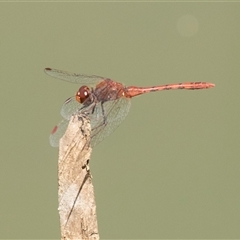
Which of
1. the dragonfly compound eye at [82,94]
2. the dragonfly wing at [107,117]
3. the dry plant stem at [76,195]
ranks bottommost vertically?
the dry plant stem at [76,195]

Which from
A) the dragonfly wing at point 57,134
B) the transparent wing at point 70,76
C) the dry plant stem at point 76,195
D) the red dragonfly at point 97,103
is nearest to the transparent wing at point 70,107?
the red dragonfly at point 97,103

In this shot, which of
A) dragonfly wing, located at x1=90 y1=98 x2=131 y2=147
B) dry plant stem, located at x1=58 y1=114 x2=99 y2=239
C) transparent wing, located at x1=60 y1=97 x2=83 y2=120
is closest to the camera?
dry plant stem, located at x1=58 y1=114 x2=99 y2=239

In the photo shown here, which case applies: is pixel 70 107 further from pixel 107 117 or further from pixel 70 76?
pixel 70 76

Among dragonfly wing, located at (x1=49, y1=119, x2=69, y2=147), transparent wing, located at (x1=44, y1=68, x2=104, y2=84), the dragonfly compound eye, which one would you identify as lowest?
dragonfly wing, located at (x1=49, y1=119, x2=69, y2=147)

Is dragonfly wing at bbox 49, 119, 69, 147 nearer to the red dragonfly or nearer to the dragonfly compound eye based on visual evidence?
the red dragonfly

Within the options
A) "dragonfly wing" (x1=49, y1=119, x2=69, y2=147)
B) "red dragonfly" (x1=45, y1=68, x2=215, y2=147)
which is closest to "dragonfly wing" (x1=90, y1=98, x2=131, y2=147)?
"red dragonfly" (x1=45, y1=68, x2=215, y2=147)

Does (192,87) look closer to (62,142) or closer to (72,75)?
(72,75)

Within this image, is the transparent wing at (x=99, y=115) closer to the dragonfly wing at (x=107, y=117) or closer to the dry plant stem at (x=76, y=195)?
the dragonfly wing at (x=107, y=117)
